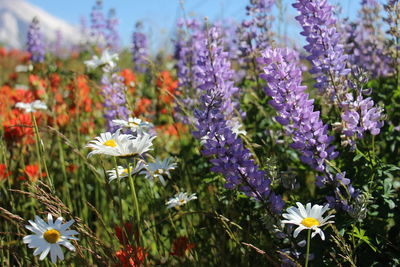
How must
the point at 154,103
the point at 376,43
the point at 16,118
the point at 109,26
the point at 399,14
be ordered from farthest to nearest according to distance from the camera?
the point at 109,26, the point at 154,103, the point at 376,43, the point at 16,118, the point at 399,14

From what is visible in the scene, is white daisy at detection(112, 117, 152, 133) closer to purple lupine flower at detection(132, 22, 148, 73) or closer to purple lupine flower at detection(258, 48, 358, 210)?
purple lupine flower at detection(258, 48, 358, 210)

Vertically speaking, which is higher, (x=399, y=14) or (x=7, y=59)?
(x=7, y=59)

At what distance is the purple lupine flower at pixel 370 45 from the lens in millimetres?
2885

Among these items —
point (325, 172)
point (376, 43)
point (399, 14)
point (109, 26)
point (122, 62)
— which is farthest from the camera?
point (122, 62)

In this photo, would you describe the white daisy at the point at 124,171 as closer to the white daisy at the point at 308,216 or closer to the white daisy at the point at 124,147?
the white daisy at the point at 124,147

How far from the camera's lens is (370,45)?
301cm

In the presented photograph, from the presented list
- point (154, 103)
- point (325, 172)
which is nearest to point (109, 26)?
point (154, 103)

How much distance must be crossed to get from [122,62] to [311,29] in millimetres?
7497

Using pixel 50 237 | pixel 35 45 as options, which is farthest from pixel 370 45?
pixel 35 45

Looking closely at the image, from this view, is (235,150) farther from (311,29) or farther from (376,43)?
(376,43)

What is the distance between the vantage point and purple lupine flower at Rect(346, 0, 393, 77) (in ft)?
9.46

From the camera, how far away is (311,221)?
1374 mm

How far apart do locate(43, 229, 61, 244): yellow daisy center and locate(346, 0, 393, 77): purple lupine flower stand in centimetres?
204

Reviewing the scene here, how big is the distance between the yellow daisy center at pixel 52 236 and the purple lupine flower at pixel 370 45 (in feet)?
6.68
